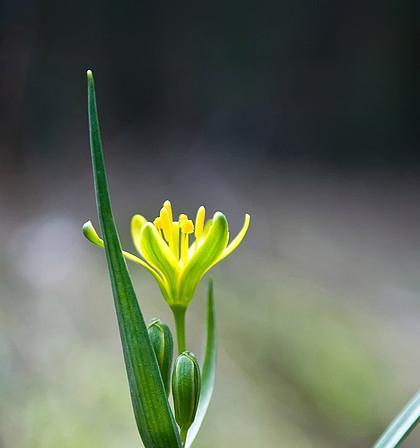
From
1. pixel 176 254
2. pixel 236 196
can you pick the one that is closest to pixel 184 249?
pixel 176 254

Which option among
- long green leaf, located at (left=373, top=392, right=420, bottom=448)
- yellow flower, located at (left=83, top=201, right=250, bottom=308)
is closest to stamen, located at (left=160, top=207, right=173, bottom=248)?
yellow flower, located at (left=83, top=201, right=250, bottom=308)

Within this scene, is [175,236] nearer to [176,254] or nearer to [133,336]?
[176,254]

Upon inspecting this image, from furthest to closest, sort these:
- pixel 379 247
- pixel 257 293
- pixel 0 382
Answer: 1. pixel 379 247
2. pixel 257 293
3. pixel 0 382

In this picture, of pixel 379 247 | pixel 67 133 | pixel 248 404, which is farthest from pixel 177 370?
pixel 67 133

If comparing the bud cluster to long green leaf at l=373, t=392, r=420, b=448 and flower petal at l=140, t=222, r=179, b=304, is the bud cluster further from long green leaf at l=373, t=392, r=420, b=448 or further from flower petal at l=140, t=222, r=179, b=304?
long green leaf at l=373, t=392, r=420, b=448

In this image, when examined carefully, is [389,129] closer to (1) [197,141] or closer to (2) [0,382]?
(1) [197,141]

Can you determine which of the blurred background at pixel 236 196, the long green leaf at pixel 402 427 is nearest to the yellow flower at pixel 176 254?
the long green leaf at pixel 402 427

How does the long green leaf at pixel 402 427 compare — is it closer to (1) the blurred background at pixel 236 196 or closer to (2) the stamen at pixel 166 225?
(2) the stamen at pixel 166 225
